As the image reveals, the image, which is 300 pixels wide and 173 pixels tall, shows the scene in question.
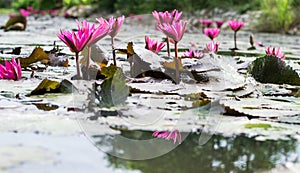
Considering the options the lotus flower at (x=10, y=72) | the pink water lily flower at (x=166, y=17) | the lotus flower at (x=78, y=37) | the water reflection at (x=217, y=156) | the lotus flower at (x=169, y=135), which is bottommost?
the water reflection at (x=217, y=156)

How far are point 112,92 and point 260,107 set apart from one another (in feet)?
1.28

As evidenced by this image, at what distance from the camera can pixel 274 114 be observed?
1189 millimetres

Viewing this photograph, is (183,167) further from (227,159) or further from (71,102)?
(71,102)

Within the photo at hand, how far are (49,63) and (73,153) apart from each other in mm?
1382

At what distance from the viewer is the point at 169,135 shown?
3.18ft

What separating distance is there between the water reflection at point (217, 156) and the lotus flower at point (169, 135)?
0.02m

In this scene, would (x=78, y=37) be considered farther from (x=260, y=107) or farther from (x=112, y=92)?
(x=260, y=107)

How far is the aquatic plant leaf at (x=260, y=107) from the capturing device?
118 centimetres

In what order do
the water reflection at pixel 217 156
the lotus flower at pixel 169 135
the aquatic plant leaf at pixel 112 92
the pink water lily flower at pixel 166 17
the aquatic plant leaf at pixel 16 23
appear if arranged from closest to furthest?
the water reflection at pixel 217 156, the lotus flower at pixel 169 135, the aquatic plant leaf at pixel 112 92, the pink water lily flower at pixel 166 17, the aquatic plant leaf at pixel 16 23

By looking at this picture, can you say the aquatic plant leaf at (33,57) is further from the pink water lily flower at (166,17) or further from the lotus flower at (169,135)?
the lotus flower at (169,135)

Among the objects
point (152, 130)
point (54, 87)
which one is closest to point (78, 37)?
point (54, 87)

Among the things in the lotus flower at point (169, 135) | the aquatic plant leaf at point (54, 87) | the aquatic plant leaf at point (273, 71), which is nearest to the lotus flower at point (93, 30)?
the aquatic plant leaf at point (54, 87)

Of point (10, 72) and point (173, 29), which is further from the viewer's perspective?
point (10, 72)

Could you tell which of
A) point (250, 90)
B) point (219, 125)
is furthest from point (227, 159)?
point (250, 90)
